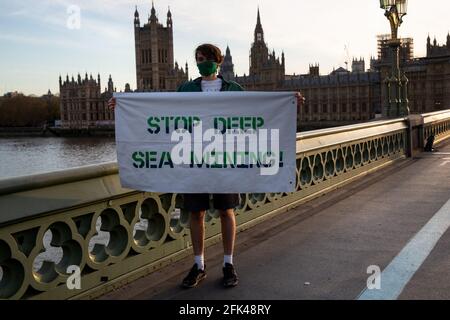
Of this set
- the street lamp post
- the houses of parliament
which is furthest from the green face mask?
the houses of parliament

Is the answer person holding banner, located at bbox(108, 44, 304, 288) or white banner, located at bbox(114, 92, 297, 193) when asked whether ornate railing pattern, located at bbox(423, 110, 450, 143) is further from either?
person holding banner, located at bbox(108, 44, 304, 288)

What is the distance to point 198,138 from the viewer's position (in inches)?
131

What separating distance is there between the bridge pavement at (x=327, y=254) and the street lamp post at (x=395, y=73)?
215 inches

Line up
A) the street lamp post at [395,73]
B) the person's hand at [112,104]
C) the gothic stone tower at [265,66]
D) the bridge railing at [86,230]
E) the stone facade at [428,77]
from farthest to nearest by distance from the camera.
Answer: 1. the gothic stone tower at [265,66]
2. the stone facade at [428,77]
3. the street lamp post at [395,73]
4. the person's hand at [112,104]
5. the bridge railing at [86,230]

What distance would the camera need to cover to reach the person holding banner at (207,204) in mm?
3275

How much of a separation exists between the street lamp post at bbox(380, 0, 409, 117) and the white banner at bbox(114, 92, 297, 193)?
27.0 feet

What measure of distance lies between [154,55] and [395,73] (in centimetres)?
11264

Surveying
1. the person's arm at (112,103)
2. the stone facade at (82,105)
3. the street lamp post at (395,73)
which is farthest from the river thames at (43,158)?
the stone facade at (82,105)

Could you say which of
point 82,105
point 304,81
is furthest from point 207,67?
point 82,105

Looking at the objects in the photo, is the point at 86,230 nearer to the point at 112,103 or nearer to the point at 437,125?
the point at 112,103

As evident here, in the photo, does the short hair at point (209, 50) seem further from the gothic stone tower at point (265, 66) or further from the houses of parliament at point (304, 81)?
the gothic stone tower at point (265, 66)

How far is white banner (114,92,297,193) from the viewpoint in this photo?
3.31 meters

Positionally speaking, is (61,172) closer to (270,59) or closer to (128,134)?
(128,134)
